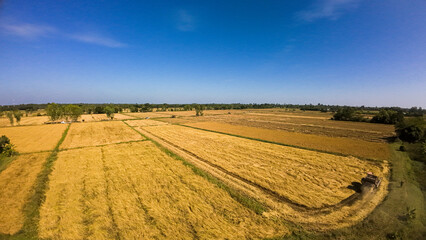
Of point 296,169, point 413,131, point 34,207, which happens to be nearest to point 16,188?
point 34,207

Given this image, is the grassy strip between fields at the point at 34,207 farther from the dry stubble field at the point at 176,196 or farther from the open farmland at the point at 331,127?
the open farmland at the point at 331,127

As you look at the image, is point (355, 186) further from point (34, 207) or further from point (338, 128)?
point (338, 128)

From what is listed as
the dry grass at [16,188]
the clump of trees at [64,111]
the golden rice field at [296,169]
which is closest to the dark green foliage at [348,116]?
the golden rice field at [296,169]

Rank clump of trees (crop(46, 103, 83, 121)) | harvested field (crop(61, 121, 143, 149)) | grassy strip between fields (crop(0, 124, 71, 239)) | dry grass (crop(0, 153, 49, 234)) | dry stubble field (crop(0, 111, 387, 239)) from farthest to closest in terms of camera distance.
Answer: clump of trees (crop(46, 103, 83, 121)) → harvested field (crop(61, 121, 143, 149)) → dry grass (crop(0, 153, 49, 234)) → dry stubble field (crop(0, 111, 387, 239)) → grassy strip between fields (crop(0, 124, 71, 239))

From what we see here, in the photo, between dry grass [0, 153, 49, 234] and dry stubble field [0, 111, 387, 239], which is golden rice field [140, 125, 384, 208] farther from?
dry grass [0, 153, 49, 234]

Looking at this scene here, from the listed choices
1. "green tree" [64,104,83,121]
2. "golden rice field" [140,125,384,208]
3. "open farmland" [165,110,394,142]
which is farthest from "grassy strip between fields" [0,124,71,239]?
"green tree" [64,104,83,121]

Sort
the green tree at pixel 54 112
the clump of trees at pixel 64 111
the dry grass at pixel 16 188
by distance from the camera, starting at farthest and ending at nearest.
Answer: the clump of trees at pixel 64 111
the green tree at pixel 54 112
the dry grass at pixel 16 188
